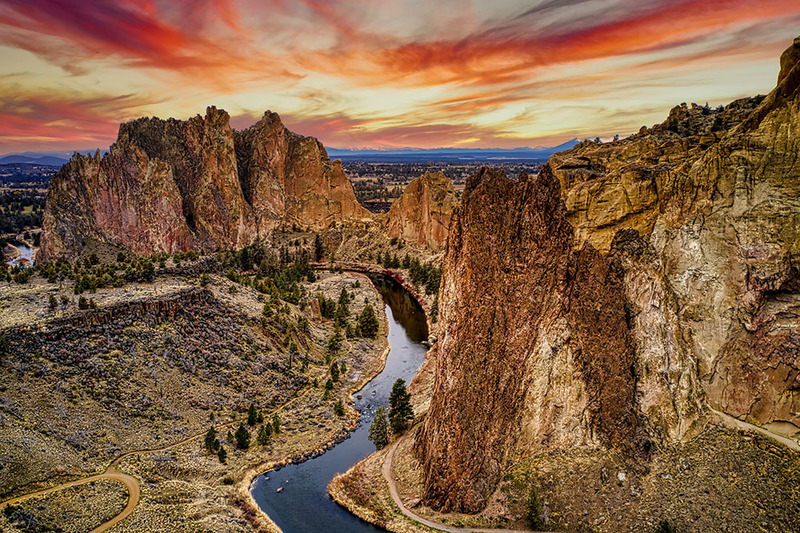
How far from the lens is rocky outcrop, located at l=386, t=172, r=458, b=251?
147 meters

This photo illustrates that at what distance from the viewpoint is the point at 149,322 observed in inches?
2399

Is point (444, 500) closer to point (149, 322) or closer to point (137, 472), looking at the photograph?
point (137, 472)

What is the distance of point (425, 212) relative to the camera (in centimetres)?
15138

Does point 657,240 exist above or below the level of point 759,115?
below

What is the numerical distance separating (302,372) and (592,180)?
46.1 m

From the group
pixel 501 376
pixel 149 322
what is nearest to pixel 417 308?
pixel 149 322

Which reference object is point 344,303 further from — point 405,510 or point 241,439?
point 405,510

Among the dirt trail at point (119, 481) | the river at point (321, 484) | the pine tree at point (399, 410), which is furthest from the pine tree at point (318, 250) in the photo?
the dirt trail at point (119, 481)

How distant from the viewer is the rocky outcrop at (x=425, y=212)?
147m

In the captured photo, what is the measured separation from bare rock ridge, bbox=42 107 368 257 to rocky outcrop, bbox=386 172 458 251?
1134 inches

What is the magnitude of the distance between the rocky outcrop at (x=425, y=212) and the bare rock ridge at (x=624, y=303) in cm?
10309

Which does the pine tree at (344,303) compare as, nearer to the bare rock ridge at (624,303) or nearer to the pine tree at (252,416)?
the pine tree at (252,416)

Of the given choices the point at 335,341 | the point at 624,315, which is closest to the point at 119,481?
the point at 624,315

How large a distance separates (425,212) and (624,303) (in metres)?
115
